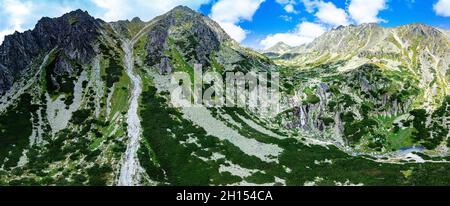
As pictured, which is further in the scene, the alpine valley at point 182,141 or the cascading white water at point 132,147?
the alpine valley at point 182,141

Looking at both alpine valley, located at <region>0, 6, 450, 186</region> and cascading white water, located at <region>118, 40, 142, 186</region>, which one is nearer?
cascading white water, located at <region>118, 40, 142, 186</region>

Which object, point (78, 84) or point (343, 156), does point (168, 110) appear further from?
point (343, 156)

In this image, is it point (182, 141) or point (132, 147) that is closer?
point (132, 147)

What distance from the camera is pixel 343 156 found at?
490 ft

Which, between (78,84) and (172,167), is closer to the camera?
(172,167)

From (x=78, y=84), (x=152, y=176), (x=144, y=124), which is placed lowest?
(x=152, y=176)

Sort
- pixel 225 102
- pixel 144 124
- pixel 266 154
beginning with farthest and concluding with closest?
pixel 225 102 < pixel 144 124 < pixel 266 154

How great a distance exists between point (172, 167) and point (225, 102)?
6681cm

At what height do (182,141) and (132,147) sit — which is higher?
(182,141)

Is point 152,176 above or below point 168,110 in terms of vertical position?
below

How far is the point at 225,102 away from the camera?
19338cm
